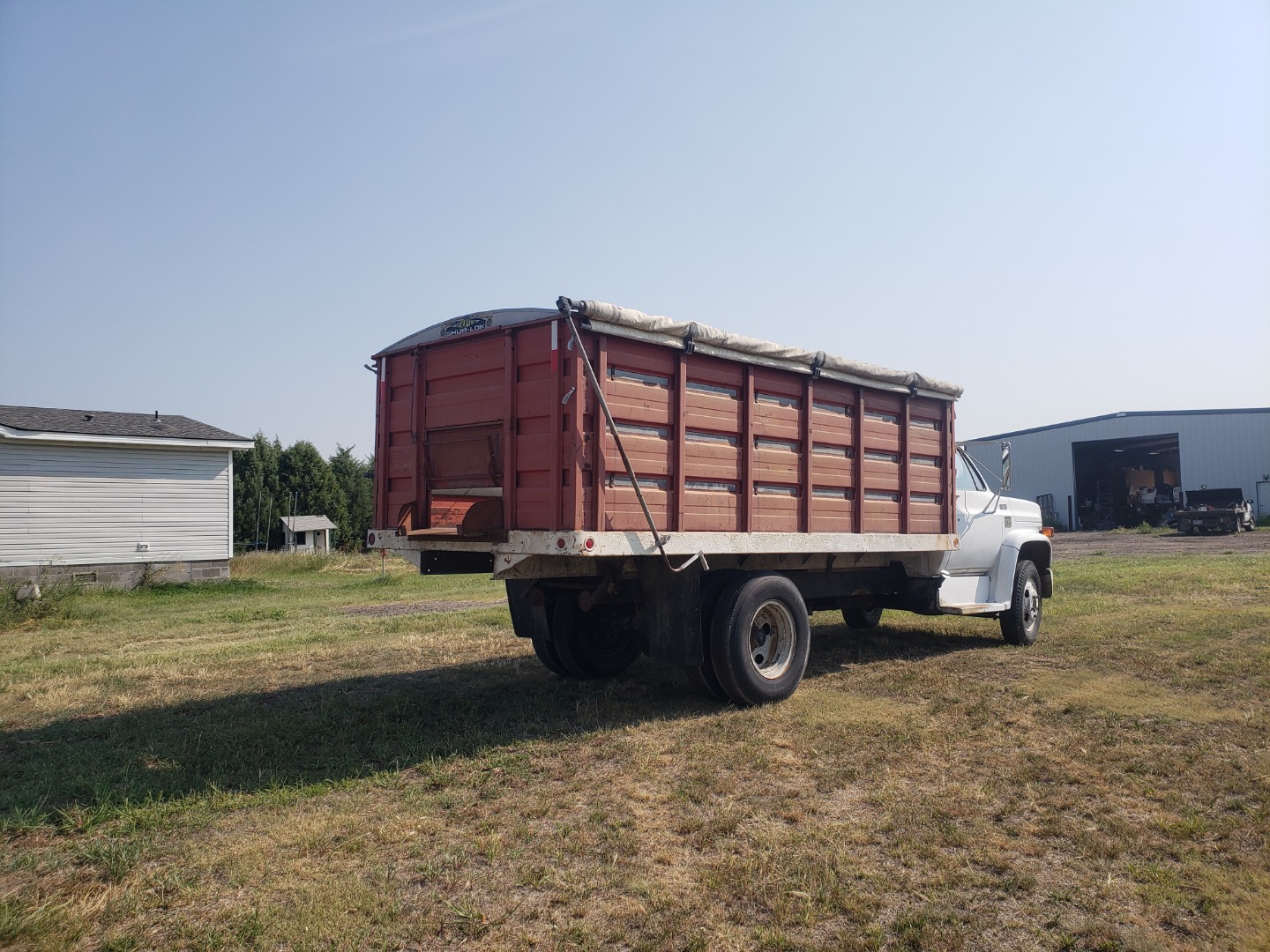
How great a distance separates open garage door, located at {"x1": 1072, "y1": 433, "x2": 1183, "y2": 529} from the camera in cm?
4059

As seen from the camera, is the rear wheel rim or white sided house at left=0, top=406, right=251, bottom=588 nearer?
the rear wheel rim

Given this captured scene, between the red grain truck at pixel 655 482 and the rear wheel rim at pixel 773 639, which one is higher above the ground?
the red grain truck at pixel 655 482

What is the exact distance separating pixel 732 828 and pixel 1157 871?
1.76 metres

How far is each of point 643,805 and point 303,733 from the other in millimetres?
2797

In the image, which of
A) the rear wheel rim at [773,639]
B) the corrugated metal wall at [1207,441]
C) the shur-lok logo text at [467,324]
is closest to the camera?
the shur-lok logo text at [467,324]

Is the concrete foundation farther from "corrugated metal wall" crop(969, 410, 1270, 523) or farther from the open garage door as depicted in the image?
the open garage door

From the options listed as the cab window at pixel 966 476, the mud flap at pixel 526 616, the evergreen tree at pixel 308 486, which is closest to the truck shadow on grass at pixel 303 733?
the mud flap at pixel 526 616

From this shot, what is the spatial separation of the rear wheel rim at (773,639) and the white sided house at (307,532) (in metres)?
35.5

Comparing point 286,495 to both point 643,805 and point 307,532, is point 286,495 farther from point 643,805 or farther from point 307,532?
point 643,805

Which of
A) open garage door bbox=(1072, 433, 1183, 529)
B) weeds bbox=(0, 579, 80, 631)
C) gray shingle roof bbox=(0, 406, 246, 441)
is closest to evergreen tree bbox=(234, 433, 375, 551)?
gray shingle roof bbox=(0, 406, 246, 441)

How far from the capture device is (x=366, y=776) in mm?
5156

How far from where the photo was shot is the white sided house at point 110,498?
18.4 metres

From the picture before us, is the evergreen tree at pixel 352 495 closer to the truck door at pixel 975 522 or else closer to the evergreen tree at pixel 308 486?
the evergreen tree at pixel 308 486

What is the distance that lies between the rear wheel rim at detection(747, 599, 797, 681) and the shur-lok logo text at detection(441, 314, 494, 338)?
3.04m
